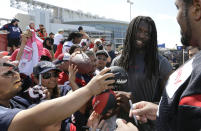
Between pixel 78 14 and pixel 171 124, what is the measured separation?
258 feet

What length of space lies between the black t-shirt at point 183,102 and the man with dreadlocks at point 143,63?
58.8 inches

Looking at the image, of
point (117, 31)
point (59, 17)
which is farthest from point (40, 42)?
point (117, 31)

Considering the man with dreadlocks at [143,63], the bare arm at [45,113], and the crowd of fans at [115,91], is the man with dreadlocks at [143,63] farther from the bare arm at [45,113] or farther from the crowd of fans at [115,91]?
the bare arm at [45,113]

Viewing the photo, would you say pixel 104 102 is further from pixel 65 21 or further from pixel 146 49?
pixel 65 21

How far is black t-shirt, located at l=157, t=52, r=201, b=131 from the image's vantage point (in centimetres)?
86

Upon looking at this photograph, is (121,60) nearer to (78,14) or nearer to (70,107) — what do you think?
(70,107)

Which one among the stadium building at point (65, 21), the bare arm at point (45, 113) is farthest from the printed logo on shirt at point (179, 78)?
the stadium building at point (65, 21)

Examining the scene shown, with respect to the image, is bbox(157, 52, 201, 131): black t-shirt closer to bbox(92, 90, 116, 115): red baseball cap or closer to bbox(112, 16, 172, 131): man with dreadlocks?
bbox(92, 90, 116, 115): red baseball cap

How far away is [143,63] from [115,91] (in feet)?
2.94

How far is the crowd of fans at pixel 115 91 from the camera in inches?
38.6

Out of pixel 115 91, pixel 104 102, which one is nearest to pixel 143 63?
pixel 115 91

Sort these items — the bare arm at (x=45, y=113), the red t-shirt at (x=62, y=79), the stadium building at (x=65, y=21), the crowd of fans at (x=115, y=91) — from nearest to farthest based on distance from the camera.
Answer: the crowd of fans at (x=115, y=91) < the bare arm at (x=45, y=113) < the red t-shirt at (x=62, y=79) < the stadium building at (x=65, y=21)

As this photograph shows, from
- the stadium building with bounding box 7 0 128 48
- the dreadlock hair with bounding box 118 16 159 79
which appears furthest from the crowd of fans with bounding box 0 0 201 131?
the stadium building with bounding box 7 0 128 48

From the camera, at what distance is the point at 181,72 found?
3.35ft
